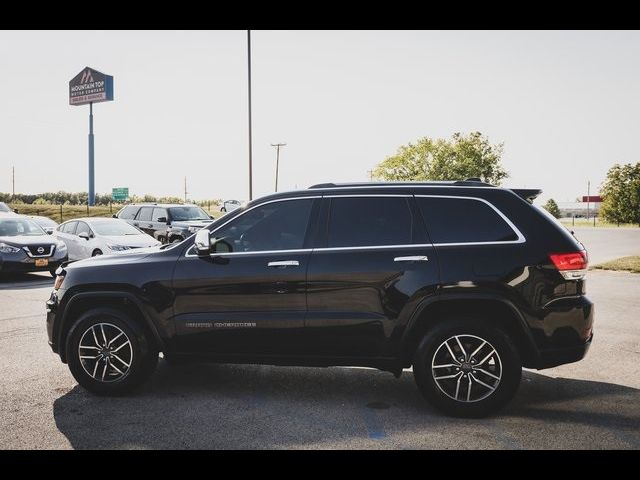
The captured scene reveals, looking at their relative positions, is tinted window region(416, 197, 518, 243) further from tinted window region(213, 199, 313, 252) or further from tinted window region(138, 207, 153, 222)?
tinted window region(138, 207, 153, 222)

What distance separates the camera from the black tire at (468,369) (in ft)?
15.1

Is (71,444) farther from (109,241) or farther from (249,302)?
(109,241)

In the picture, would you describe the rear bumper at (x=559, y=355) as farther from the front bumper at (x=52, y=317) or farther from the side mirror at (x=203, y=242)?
the front bumper at (x=52, y=317)

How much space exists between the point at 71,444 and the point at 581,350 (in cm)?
382

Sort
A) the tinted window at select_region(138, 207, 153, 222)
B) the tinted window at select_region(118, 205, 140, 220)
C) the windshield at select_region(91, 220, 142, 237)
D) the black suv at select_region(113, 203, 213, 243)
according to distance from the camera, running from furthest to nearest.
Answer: the tinted window at select_region(118, 205, 140, 220) → the tinted window at select_region(138, 207, 153, 222) → the black suv at select_region(113, 203, 213, 243) → the windshield at select_region(91, 220, 142, 237)

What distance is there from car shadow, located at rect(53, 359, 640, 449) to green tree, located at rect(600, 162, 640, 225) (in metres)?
88.2

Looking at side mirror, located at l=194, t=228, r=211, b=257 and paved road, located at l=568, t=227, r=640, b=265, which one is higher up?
side mirror, located at l=194, t=228, r=211, b=257

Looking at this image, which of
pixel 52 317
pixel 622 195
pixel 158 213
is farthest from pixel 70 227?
pixel 622 195

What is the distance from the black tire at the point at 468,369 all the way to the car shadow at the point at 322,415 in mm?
127

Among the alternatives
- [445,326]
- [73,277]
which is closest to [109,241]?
[73,277]

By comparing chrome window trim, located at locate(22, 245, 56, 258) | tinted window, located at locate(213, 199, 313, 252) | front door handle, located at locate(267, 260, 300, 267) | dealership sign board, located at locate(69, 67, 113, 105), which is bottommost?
chrome window trim, located at locate(22, 245, 56, 258)

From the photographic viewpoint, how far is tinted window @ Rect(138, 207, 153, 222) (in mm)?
22219

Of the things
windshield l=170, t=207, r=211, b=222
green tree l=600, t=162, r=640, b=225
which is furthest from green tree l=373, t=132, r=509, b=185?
windshield l=170, t=207, r=211, b=222
